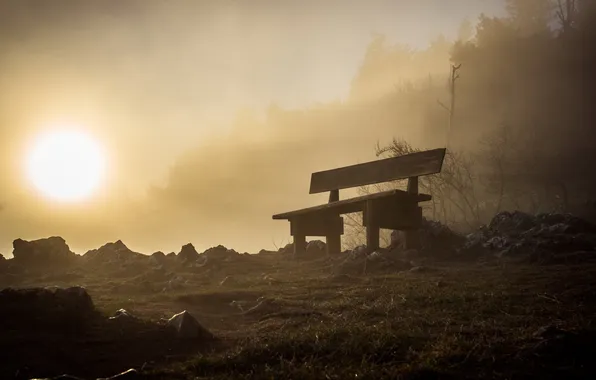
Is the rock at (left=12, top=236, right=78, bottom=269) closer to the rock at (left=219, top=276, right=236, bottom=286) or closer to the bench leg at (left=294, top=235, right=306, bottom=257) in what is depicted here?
the bench leg at (left=294, top=235, right=306, bottom=257)

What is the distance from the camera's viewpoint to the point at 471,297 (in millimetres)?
7203

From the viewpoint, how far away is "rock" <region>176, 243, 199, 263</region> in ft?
54.2

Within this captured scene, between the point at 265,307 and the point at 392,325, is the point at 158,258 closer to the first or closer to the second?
the point at 265,307

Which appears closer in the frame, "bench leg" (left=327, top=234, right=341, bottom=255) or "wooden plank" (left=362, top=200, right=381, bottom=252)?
"wooden plank" (left=362, top=200, right=381, bottom=252)

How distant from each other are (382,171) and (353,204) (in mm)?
1291

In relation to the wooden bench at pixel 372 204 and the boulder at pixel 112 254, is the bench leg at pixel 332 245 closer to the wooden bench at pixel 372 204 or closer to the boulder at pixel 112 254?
the wooden bench at pixel 372 204

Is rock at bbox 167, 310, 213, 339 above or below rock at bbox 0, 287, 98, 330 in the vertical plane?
below

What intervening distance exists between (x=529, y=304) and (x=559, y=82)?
56436 mm

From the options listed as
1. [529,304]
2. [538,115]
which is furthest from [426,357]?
[538,115]

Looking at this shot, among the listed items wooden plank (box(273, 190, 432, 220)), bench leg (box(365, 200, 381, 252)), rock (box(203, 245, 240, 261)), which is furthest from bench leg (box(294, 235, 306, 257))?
bench leg (box(365, 200, 381, 252))

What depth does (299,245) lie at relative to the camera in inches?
648

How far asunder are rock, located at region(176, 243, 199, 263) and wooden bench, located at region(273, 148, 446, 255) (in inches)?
122

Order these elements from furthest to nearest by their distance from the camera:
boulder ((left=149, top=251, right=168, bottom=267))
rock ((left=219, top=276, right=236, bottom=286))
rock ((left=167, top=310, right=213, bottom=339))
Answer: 1. boulder ((left=149, top=251, right=168, bottom=267))
2. rock ((left=219, top=276, right=236, bottom=286))
3. rock ((left=167, top=310, right=213, bottom=339))

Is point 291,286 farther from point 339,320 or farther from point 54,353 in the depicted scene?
point 54,353
